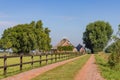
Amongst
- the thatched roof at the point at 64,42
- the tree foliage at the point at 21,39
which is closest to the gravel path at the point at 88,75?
the tree foliage at the point at 21,39

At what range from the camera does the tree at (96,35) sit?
450ft

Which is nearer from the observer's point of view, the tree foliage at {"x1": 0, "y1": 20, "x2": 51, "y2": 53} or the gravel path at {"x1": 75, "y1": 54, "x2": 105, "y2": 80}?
the gravel path at {"x1": 75, "y1": 54, "x2": 105, "y2": 80}

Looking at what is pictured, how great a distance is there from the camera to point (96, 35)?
139625 millimetres

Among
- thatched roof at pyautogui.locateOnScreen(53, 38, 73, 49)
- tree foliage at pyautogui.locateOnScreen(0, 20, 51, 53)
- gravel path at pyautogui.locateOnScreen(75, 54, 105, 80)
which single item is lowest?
gravel path at pyautogui.locateOnScreen(75, 54, 105, 80)

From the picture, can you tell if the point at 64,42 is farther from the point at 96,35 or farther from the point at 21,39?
the point at 21,39

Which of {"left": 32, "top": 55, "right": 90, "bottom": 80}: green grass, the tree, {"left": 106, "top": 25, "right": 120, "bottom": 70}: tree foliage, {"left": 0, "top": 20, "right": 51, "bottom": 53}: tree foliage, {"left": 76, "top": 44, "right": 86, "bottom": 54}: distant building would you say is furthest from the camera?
{"left": 76, "top": 44, "right": 86, "bottom": 54}: distant building

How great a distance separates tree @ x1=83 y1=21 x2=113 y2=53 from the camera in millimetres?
137250

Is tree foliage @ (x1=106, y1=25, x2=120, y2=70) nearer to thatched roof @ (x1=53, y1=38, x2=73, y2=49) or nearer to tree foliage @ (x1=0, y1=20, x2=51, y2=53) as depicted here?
tree foliage @ (x1=0, y1=20, x2=51, y2=53)

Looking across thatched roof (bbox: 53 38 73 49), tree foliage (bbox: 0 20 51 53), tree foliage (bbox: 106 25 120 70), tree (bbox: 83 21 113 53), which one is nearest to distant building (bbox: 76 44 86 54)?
thatched roof (bbox: 53 38 73 49)

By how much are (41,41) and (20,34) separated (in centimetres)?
1143

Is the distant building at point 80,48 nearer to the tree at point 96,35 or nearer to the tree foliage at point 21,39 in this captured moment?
the tree at point 96,35

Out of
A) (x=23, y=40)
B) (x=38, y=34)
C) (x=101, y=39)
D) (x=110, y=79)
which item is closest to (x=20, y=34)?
(x=23, y=40)

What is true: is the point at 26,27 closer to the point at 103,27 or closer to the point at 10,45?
the point at 10,45

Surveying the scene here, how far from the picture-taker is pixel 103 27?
142 m
